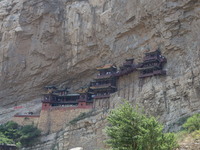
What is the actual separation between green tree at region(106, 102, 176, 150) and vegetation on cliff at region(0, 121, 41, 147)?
1906cm

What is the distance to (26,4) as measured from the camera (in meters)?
34.5

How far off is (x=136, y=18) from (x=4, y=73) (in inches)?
651

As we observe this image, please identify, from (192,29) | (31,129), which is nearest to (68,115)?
(31,129)

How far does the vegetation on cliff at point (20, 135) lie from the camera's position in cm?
2691

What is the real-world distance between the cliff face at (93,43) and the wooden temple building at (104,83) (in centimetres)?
114

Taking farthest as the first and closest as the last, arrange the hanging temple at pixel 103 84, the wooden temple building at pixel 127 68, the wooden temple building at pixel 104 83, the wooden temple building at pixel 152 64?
the wooden temple building at pixel 104 83 → the wooden temple building at pixel 127 68 → the hanging temple at pixel 103 84 → the wooden temple building at pixel 152 64

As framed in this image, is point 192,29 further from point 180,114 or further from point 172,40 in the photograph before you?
point 180,114

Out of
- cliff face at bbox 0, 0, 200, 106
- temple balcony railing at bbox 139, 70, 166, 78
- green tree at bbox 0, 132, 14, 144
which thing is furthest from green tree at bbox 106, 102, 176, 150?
green tree at bbox 0, 132, 14, 144

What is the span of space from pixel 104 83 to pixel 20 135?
31.2 feet

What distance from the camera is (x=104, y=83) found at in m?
29.7

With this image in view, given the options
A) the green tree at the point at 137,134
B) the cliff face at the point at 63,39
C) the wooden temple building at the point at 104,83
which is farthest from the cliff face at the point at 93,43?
the green tree at the point at 137,134

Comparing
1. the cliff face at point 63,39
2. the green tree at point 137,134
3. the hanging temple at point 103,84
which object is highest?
the cliff face at point 63,39

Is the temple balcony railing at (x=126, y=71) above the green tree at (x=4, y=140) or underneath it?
above

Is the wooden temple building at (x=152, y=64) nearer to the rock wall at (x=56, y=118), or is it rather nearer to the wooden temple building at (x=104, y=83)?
the wooden temple building at (x=104, y=83)
